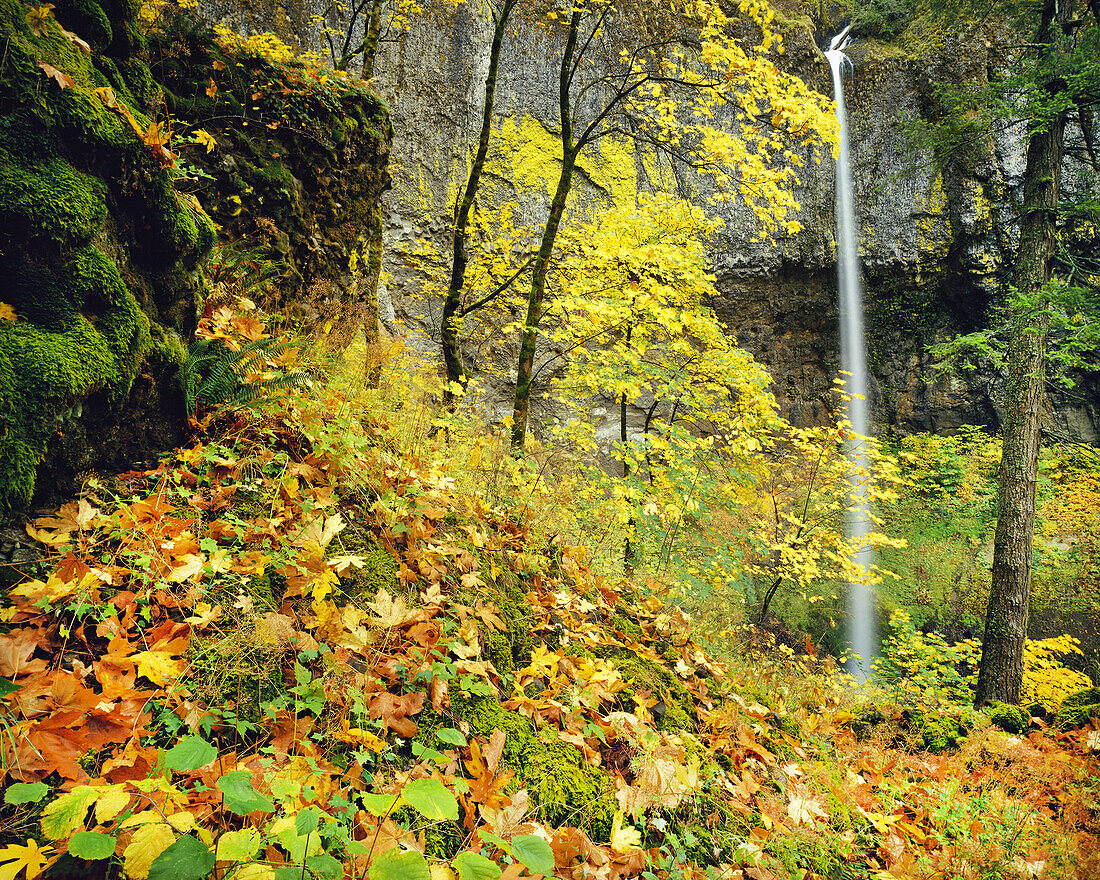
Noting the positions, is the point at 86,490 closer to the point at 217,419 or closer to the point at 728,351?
the point at 217,419

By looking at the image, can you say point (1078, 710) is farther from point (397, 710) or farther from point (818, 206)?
point (818, 206)

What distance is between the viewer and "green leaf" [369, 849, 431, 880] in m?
1.04

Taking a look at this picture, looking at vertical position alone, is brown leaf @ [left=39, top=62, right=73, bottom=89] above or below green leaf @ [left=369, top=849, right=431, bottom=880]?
above

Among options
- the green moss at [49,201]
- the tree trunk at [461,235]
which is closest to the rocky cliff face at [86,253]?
the green moss at [49,201]

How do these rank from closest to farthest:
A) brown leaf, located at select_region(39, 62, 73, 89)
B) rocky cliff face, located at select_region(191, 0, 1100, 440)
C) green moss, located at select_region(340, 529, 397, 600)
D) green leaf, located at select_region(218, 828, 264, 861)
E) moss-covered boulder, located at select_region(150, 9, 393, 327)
Result: green leaf, located at select_region(218, 828, 264, 861)
brown leaf, located at select_region(39, 62, 73, 89)
green moss, located at select_region(340, 529, 397, 600)
moss-covered boulder, located at select_region(150, 9, 393, 327)
rocky cliff face, located at select_region(191, 0, 1100, 440)

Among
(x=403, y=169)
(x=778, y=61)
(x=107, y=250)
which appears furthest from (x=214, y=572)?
(x=778, y=61)

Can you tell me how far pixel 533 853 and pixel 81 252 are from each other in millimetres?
2841

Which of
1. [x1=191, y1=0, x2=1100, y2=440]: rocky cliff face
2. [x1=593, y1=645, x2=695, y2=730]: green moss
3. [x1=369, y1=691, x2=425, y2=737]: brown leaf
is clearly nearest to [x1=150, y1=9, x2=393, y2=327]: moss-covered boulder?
[x1=369, y1=691, x2=425, y2=737]: brown leaf

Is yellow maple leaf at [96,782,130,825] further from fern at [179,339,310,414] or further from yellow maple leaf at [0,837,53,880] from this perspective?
fern at [179,339,310,414]

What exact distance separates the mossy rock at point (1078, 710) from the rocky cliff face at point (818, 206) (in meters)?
12.9

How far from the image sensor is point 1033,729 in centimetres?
512

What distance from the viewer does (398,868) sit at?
1.07 m

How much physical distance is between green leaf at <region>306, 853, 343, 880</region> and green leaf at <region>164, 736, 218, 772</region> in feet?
1.09

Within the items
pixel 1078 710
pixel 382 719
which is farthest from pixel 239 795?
pixel 1078 710
